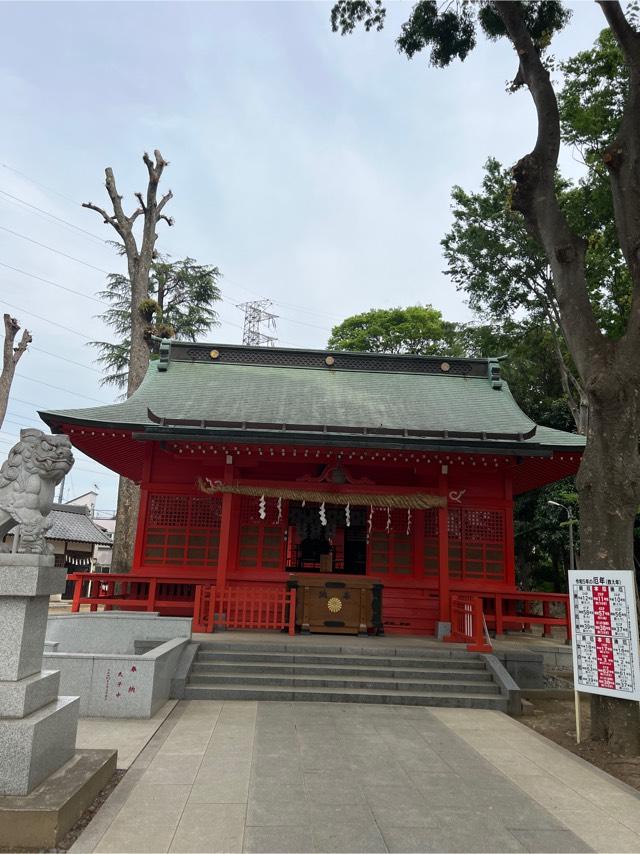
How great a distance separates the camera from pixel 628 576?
6.05m

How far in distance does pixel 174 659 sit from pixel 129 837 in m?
4.49

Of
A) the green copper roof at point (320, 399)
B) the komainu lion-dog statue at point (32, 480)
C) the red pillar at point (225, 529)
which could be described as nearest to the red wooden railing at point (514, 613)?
the green copper roof at point (320, 399)

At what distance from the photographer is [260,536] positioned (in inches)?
498

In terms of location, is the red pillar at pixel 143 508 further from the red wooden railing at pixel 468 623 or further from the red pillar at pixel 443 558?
the red wooden railing at pixel 468 623

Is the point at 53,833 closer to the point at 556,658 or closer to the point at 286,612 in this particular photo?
the point at 286,612

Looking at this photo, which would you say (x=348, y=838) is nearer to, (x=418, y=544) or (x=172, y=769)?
(x=172, y=769)

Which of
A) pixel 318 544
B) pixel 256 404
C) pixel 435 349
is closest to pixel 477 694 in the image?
pixel 318 544

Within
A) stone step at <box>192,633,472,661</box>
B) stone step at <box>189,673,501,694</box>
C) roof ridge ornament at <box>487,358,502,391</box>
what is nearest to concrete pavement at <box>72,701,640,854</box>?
stone step at <box>189,673,501,694</box>

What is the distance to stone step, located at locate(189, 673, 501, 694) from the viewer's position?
8.21 meters

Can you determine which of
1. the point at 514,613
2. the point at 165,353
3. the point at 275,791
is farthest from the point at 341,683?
the point at 165,353

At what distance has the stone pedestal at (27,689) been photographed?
3.70 meters

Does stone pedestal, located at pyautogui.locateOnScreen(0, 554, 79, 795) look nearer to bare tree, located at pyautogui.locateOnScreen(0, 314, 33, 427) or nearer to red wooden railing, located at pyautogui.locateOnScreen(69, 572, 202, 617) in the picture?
red wooden railing, located at pyautogui.locateOnScreen(69, 572, 202, 617)

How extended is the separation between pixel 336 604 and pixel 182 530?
4207 millimetres

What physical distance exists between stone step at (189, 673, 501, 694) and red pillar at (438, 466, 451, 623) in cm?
274
